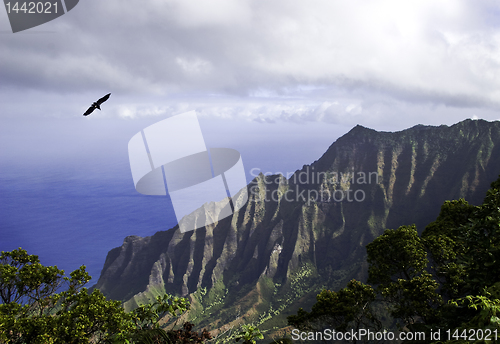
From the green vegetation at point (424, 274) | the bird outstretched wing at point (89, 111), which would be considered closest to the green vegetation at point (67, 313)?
the bird outstretched wing at point (89, 111)

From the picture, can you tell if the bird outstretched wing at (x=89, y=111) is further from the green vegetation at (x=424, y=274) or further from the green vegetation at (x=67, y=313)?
the green vegetation at (x=424, y=274)

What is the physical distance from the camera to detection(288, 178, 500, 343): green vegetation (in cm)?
1292

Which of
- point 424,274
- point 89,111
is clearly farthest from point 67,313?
point 424,274

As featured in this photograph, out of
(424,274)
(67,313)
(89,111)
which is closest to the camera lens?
(89,111)

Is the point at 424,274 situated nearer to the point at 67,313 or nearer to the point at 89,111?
the point at 67,313

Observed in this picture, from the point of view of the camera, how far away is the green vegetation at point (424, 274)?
12.9 metres

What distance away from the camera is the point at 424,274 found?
20781mm

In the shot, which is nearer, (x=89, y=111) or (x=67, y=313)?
(x=89, y=111)

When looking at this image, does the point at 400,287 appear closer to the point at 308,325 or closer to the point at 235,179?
the point at 308,325

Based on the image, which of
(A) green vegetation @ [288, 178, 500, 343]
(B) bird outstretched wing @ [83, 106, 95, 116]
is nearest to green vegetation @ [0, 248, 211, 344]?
(B) bird outstretched wing @ [83, 106, 95, 116]

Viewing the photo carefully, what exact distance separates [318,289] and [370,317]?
181866 mm

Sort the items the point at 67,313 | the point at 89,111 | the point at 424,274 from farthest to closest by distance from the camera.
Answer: the point at 424,274 < the point at 67,313 < the point at 89,111

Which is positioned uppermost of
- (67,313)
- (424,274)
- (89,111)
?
(89,111)

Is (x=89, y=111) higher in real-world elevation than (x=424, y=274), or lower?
higher
